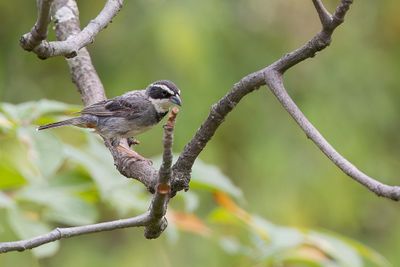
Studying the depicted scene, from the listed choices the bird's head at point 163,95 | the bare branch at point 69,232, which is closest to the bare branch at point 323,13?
the bare branch at point 69,232

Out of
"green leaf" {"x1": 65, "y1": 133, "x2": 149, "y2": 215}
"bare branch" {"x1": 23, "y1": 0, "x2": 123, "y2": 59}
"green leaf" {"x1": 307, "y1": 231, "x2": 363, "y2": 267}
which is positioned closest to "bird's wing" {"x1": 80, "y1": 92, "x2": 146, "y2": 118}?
"green leaf" {"x1": 65, "y1": 133, "x2": 149, "y2": 215}

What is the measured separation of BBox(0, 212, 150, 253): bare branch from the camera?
1.89m

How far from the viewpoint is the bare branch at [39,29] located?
1540 millimetres

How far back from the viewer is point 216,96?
5.61 m

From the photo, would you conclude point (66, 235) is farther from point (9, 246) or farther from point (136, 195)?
point (136, 195)

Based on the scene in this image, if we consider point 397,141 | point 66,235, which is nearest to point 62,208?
point 66,235

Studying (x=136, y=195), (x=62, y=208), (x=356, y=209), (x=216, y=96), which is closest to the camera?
(x=62, y=208)

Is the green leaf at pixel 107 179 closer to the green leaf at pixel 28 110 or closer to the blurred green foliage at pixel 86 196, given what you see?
the blurred green foliage at pixel 86 196

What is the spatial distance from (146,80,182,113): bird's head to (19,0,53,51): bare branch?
1.88 m

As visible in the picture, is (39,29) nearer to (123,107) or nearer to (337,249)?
(337,249)

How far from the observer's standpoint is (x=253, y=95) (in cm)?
593

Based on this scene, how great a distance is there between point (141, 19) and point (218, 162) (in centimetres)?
112

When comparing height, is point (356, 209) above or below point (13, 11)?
below

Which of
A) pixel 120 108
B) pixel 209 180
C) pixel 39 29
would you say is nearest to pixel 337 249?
pixel 209 180
